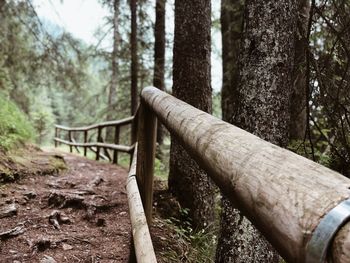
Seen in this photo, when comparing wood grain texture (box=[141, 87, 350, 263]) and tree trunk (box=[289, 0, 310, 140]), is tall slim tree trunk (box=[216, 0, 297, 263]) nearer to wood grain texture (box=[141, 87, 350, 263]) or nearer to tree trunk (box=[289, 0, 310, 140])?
tree trunk (box=[289, 0, 310, 140])

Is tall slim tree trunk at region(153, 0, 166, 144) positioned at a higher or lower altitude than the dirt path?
higher

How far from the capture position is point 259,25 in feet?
10.2

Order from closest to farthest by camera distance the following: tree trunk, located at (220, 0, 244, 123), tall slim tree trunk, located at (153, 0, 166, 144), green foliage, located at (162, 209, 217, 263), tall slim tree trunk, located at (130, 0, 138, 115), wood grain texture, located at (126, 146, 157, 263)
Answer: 1. wood grain texture, located at (126, 146, 157, 263)
2. green foliage, located at (162, 209, 217, 263)
3. tree trunk, located at (220, 0, 244, 123)
4. tall slim tree trunk, located at (153, 0, 166, 144)
5. tall slim tree trunk, located at (130, 0, 138, 115)

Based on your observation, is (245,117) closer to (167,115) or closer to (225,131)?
(167,115)

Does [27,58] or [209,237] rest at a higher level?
[27,58]

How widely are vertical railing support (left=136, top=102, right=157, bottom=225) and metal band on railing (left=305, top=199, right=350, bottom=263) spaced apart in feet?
7.97

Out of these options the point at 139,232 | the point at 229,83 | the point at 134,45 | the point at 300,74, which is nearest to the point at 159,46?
the point at 134,45

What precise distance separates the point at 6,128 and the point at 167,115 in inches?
265

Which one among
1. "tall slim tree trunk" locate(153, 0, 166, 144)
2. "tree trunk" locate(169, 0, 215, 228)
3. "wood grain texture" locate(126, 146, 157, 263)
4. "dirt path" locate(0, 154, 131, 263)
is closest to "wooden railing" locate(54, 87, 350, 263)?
"wood grain texture" locate(126, 146, 157, 263)

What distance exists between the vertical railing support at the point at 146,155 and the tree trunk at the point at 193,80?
6.25 ft

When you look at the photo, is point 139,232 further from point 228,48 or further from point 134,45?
point 134,45

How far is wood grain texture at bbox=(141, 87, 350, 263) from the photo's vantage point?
745 millimetres

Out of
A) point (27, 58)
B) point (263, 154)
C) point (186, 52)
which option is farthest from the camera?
point (27, 58)

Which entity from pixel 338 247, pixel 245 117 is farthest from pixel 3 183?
pixel 338 247
